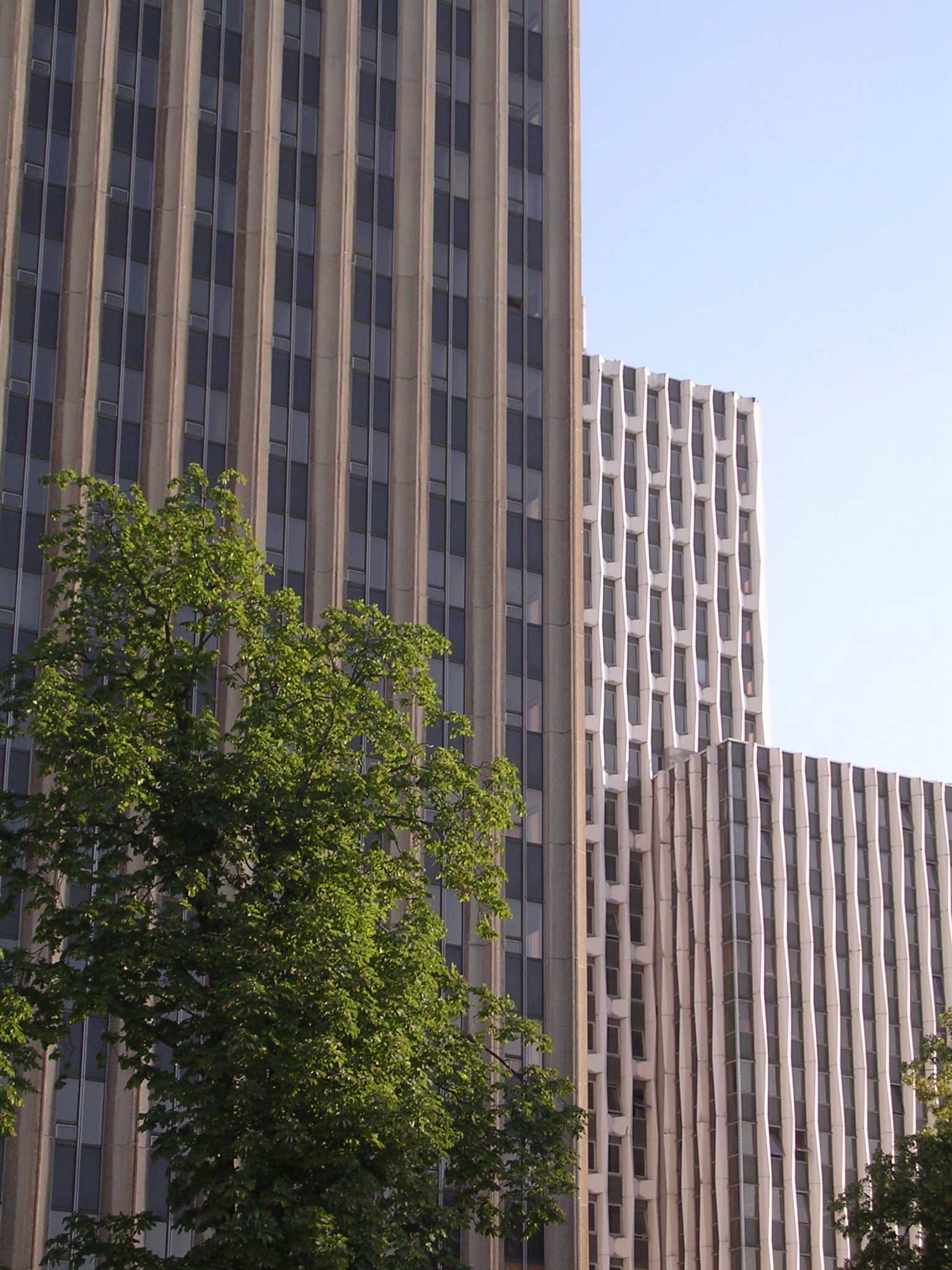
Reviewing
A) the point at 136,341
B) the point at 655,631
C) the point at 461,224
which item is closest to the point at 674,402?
the point at 655,631

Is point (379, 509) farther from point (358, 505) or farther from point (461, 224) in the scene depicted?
point (461, 224)

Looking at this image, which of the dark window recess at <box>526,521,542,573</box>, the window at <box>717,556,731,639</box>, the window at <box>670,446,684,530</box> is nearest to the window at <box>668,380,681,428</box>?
the window at <box>670,446,684,530</box>

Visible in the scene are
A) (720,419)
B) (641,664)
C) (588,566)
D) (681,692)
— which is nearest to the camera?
(641,664)

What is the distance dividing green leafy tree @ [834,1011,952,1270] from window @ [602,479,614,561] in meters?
72.5

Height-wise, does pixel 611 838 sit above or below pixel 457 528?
below

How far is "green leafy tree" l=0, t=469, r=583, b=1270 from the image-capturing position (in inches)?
1104

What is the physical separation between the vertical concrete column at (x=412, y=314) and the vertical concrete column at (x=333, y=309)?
1.82m

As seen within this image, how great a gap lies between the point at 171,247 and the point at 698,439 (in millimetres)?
57056

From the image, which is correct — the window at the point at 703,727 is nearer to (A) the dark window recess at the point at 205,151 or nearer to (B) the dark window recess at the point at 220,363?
(B) the dark window recess at the point at 220,363

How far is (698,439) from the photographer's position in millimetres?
123188

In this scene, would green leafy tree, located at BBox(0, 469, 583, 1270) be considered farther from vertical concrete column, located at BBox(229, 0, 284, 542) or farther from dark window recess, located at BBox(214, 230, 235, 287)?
dark window recess, located at BBox(214, 230, 235, 287)

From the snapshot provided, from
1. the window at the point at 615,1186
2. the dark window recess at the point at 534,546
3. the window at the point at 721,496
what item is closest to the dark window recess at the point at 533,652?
the dark window recess at the point at 534,546

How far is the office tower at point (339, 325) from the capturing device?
2689 inches

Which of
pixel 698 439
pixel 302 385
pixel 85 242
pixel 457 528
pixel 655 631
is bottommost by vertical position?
pixel 457 528
